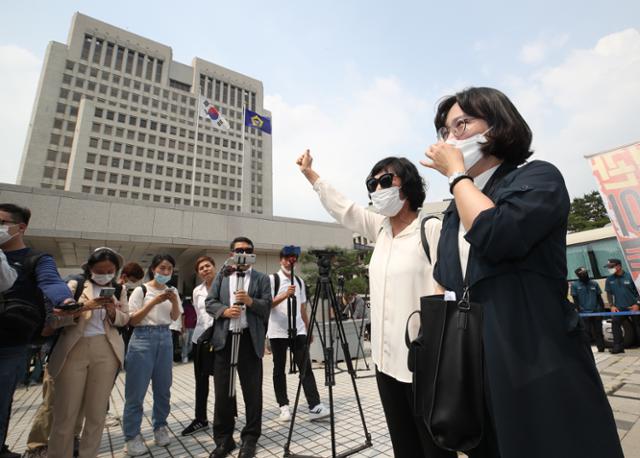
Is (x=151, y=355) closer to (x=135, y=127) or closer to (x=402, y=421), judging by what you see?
(x=402, y=421)

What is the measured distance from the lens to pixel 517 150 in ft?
4.14

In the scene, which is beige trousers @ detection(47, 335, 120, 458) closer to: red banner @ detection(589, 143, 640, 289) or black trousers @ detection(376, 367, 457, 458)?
black trousers @ detection(376, 367, 457, 458)

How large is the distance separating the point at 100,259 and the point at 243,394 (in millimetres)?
1953

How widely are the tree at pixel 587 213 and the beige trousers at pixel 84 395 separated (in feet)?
119

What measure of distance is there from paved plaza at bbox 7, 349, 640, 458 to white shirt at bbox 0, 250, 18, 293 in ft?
7.31

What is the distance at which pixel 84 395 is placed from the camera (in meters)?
2.82

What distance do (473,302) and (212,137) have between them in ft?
249

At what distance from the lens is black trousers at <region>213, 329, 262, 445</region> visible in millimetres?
2979

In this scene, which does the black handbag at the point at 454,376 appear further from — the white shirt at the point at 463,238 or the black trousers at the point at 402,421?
the black trousers at the point at 402,421

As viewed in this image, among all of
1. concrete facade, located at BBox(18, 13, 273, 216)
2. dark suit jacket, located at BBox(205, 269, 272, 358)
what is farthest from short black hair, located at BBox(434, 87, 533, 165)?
concrete facade, located at BBox(18, 13, 273, 216)

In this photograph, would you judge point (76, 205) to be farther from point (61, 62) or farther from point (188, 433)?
point (61, 62)

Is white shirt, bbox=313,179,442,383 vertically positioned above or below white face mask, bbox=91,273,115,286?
below

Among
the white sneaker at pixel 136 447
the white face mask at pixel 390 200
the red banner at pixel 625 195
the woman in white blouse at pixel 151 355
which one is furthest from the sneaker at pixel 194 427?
the red banner at pixel 625 195

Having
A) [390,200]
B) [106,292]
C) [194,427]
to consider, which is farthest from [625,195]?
[194,427]
